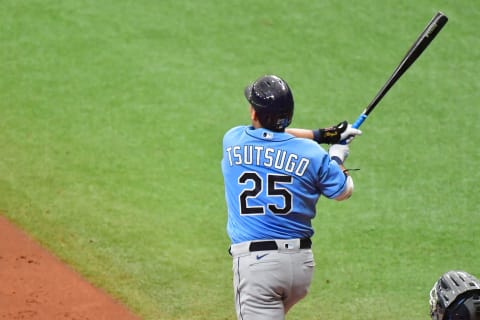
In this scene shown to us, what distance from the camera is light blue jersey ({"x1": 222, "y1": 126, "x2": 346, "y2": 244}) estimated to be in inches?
185

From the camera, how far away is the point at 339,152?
16.9 feet

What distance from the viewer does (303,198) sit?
476 cm

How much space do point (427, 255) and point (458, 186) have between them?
1.10 m

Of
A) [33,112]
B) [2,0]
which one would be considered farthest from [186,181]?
[2,0]

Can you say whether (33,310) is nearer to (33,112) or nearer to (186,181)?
(186,181)

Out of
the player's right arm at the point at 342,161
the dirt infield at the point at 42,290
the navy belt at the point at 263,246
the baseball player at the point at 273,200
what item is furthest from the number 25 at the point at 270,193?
the dirt infield at the point at 42,290

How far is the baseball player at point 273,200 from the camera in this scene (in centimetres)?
469

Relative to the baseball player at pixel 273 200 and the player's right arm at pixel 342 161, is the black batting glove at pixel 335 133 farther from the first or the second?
the baseball player at pixel 273 200

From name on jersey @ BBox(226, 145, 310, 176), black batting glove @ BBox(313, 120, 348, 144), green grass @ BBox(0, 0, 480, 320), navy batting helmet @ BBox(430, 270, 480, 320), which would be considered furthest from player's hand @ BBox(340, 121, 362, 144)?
navy batting helmet @ BBox(430, 270, 480, 320)

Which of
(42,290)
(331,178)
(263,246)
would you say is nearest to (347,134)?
(331,178)

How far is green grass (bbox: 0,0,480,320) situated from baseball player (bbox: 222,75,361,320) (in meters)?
1.58

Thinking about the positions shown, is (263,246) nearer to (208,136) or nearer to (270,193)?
(270,193)

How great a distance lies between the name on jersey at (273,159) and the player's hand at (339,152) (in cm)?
40

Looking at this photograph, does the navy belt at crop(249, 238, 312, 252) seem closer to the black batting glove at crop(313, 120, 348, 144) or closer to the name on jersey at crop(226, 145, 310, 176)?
the name on jersey at crop(226, 145, 310, 176)
